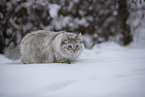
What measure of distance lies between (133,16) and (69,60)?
344 cm

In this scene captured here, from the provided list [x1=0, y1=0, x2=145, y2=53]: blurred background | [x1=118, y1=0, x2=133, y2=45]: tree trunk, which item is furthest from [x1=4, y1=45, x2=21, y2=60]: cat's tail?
[x1=118, y1=0, x2=133, y2=45]: tree trunk

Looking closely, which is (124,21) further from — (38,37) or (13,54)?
(13,54)

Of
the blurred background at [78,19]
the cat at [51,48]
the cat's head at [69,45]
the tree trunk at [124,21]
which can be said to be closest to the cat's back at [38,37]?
the cat at [51,48]

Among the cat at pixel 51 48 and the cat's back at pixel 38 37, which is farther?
the cat's back at pixel 38 37

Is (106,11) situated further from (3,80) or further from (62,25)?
(3,80)

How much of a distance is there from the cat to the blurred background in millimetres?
1769

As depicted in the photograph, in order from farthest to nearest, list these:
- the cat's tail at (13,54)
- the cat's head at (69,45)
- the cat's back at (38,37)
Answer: the cat's tail at (13,54) < the cat's back at (38,37) < the cat's head at (69,45)

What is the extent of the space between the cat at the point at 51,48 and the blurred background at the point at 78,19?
1.77m

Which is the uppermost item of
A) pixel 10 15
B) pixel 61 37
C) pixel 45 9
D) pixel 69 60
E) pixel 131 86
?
pixel 45 9

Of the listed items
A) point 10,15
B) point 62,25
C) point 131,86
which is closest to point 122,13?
point 62,25

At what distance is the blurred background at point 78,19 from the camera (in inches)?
148

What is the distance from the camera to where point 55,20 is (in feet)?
13.0

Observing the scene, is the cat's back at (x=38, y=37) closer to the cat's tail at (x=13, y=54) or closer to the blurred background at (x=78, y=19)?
the cat's tail at (x=13, y=54)

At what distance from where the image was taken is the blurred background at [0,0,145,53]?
3.76 metres
